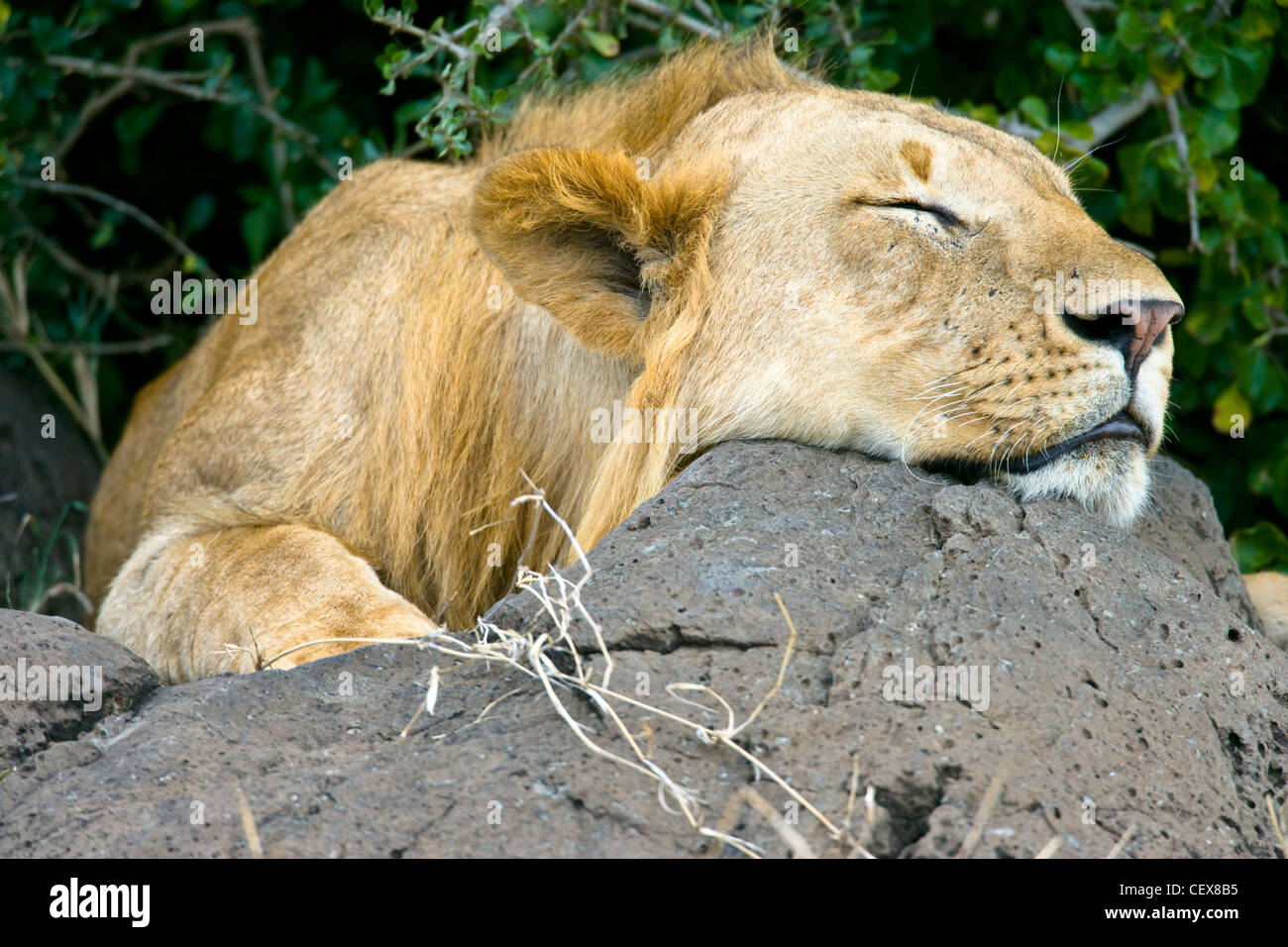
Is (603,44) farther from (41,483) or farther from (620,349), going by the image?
(41,483)

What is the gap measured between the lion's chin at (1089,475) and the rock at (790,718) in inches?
1.9

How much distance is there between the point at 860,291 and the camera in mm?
3223

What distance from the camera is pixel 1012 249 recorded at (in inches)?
126

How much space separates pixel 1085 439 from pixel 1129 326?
0.26m

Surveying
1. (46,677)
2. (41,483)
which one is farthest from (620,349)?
(41,483)

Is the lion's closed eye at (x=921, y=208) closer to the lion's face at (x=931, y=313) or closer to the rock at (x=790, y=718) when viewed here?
the lion's face at (x=931, y=313)

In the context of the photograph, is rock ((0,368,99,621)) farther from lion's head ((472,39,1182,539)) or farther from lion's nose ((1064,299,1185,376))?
lion's nose ((1064,299,1185,376))

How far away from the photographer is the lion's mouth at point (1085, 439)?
9.88 feet

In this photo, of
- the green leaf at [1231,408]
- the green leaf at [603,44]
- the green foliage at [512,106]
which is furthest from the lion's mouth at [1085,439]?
the green leaf at [603,44]

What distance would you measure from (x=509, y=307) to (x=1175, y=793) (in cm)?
210

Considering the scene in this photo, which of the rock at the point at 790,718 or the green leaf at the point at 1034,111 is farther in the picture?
the green leaf at the point at 1034,111

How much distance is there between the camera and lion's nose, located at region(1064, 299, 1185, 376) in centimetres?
297
